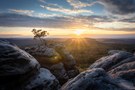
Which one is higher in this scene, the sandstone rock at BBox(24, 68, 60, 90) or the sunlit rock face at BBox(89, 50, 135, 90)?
the sunlit rock face at BBox(89, 50, 135, 90)

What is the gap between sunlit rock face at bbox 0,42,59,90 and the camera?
12016 mm

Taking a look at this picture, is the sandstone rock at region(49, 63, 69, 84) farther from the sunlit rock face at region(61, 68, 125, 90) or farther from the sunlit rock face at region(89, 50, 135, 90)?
the sunlit rock face at region(61, 68, 125, 90)

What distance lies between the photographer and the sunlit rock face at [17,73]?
1202 cm

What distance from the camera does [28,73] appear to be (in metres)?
13.2

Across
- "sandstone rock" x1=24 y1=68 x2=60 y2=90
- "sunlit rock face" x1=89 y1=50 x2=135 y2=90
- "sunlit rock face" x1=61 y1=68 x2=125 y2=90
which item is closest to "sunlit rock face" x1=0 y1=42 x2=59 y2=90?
"sandstone rock" x1=24 y1=68 x2=60 y2=90

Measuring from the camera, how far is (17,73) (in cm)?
1209

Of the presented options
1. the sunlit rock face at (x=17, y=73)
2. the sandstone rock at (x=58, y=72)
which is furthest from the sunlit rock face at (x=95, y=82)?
the sandstone rock at (x=58, y=72)

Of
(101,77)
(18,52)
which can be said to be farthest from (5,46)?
(101,77)

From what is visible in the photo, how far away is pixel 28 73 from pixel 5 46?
2.28 metres

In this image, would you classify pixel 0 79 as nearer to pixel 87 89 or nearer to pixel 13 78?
pixel 13 78

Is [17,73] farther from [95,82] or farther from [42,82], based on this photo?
[95,82]

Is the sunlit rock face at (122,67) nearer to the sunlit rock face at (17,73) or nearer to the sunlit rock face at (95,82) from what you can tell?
the sunlit rock face at (95,82)

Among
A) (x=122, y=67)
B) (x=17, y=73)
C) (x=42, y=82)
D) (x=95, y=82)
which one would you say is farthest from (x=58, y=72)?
(x=95, y=82)

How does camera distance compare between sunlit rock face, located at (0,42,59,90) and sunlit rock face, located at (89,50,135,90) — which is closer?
sunlit rock face, located at (89,50,135,90)
